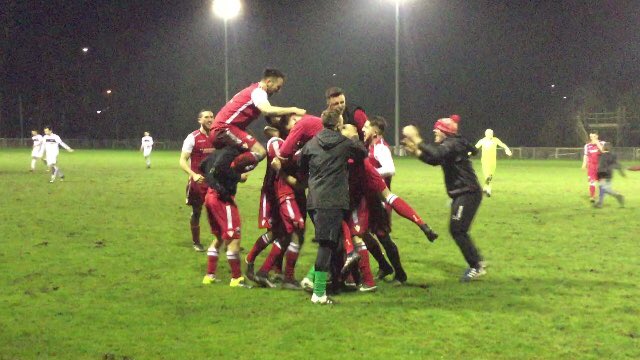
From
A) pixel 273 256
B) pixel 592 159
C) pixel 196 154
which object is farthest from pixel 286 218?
pixel 592 159

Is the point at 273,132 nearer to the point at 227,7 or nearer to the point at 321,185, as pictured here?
the point at 321,185

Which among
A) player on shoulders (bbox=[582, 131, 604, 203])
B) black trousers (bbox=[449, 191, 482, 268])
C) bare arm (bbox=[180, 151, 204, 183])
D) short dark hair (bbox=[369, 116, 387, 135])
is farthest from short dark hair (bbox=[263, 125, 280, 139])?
player on shoulders (bbox=[582, 131, 604, 203])

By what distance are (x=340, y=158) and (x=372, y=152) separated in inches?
61.4

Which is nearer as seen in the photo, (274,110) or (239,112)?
(274,110)

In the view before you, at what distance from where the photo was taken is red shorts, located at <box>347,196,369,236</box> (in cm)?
884

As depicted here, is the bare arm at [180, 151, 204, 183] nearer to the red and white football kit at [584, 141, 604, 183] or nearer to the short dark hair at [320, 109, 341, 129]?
the short dark hair at [320, 109, 341, 129]

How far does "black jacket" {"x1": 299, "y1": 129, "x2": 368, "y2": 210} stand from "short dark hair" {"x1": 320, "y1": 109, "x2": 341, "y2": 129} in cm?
7

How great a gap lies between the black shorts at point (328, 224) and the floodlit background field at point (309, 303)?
78 cm

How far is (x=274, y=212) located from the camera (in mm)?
9070

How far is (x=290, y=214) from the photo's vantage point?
8.65 meters

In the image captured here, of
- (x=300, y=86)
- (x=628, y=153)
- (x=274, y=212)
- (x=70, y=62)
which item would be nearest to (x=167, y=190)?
(x=274, y=212)

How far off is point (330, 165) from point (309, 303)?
156 centimetres

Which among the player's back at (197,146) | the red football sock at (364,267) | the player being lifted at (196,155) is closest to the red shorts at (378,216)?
the red football sock at (364,267)

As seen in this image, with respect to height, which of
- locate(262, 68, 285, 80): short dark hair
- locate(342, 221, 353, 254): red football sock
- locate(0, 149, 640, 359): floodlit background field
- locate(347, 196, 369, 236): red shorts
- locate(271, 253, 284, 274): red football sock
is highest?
locate(262, 68, 285, 80): short dark hair
